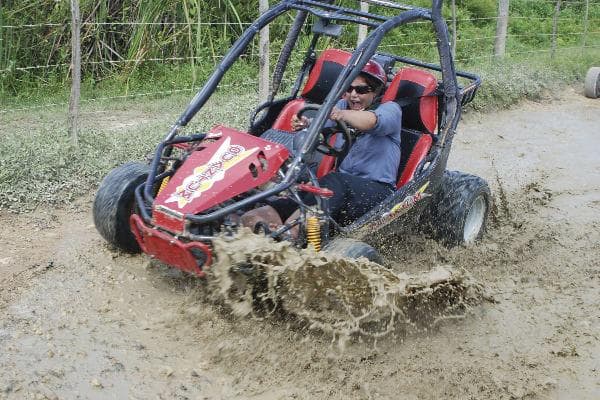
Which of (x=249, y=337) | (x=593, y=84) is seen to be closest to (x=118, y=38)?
(x=593, y=84)

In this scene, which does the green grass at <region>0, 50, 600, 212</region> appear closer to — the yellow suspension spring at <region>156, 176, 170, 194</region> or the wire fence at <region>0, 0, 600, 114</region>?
the wire fence at <region>0, 0, 600, 114</region>

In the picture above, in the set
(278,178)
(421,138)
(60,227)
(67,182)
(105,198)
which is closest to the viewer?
(278,178)

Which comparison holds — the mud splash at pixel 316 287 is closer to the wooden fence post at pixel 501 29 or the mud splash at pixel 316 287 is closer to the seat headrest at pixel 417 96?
the seat headrest at pixel 417 96

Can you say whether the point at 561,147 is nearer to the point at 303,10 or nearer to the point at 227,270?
the point at 303,10

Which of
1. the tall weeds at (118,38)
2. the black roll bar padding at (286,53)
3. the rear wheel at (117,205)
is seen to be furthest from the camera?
the tall weeds at (118,38)

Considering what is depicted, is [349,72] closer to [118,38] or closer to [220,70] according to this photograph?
[220,70]

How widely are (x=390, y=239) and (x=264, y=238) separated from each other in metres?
1.47

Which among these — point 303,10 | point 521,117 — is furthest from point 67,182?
point 521,117

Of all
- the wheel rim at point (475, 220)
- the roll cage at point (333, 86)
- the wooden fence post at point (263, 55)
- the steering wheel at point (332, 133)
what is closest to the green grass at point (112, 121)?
the wooden fence post at point (263, 55)

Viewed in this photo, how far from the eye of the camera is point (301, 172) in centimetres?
419

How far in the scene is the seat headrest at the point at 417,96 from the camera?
5203 mm

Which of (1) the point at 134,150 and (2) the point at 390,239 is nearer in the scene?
(2) the point at 390,239

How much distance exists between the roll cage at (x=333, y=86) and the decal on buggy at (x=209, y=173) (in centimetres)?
15

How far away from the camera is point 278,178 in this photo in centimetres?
432
